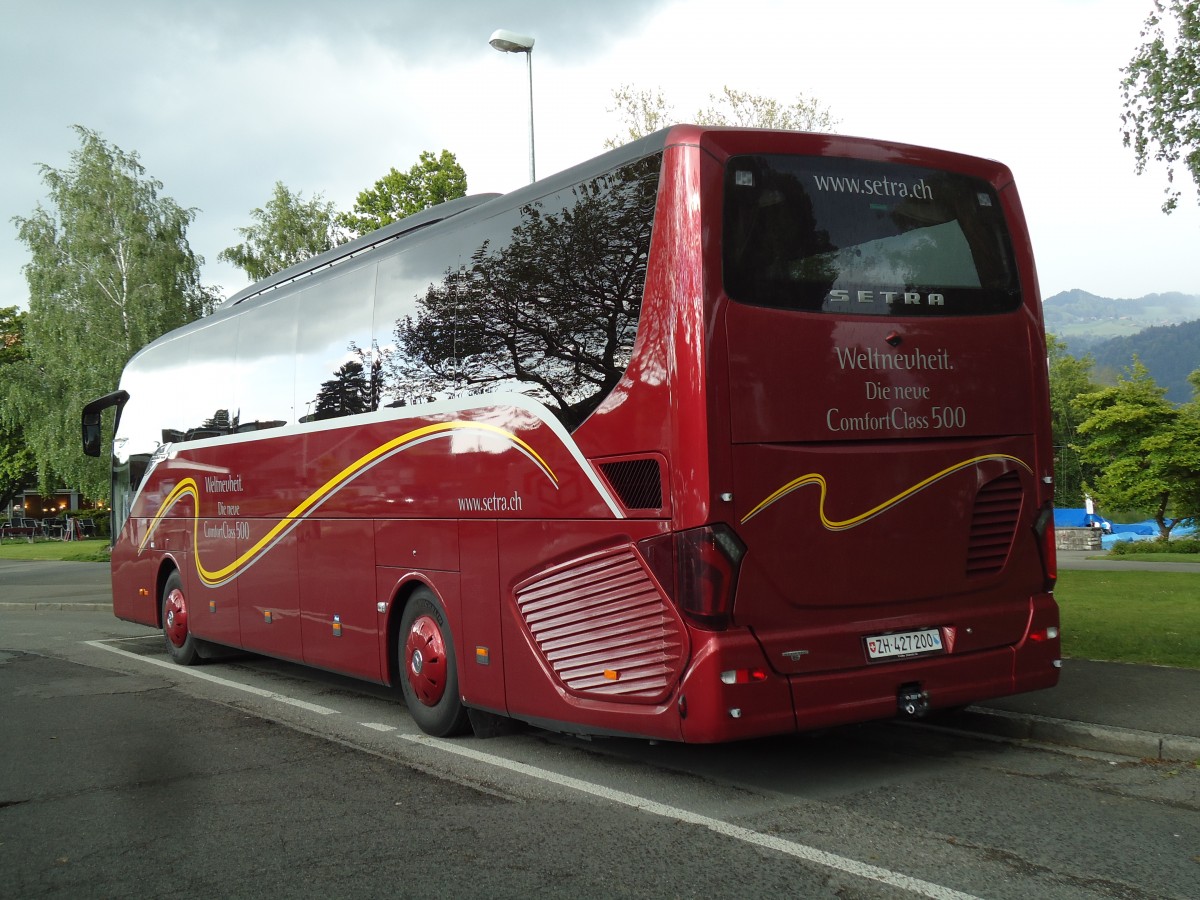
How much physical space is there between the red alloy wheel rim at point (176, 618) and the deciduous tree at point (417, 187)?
67.6 feet

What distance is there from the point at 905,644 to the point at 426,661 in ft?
11.2

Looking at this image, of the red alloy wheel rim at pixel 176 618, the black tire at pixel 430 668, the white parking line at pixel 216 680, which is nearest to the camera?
the black tire at pixel 430 668

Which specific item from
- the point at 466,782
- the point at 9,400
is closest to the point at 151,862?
the point at 466,782

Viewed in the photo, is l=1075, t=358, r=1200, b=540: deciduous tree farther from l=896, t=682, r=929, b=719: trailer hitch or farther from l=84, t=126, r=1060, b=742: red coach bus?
l=896, t=682, r=929, b=719: trailer hitch

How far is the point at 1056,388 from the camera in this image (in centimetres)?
8875

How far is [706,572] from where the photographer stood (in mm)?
5809

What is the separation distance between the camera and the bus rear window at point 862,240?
611 cm

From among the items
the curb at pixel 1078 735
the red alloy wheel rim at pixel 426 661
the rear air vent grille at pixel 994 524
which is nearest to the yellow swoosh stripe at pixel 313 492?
the red alloy wheel rim at pixel 426 661

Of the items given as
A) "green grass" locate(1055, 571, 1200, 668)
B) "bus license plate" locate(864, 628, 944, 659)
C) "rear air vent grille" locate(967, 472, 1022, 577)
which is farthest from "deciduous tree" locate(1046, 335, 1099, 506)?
"bus license plate" locate(864, 628, 944, 659)

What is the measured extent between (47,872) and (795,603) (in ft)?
12.3

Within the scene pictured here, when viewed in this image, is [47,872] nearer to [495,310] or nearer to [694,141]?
[495,310]

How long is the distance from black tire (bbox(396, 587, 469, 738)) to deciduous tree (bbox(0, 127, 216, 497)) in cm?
3494

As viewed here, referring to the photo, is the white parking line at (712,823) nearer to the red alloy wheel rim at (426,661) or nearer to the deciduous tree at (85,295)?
the red alloy wheel rim at (426,661)

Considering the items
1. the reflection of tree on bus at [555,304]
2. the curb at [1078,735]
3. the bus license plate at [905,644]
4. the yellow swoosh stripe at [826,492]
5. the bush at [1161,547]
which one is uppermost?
the reflection of tree on bus at [555,304]
